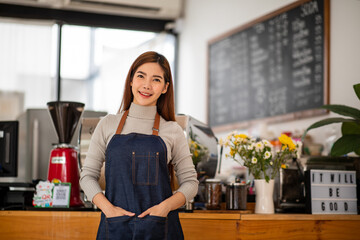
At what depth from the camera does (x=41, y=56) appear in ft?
18.2

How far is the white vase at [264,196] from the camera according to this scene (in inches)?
89.1

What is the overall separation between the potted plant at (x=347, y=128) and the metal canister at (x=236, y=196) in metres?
0.45

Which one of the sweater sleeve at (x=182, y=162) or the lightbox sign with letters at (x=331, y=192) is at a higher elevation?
the sweater sleeve at (x=182, y=162)

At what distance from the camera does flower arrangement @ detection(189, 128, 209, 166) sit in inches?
95.7

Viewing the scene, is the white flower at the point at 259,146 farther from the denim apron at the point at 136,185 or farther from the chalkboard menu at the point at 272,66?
the chalkboard menu at the point at 272,66

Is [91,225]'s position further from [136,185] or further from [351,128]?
[351,128]

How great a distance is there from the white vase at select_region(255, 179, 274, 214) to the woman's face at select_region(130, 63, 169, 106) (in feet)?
2.54

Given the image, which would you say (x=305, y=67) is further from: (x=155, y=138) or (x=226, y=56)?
(x=155, y=138)

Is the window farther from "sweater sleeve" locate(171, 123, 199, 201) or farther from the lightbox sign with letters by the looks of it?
"sweater sleeve" locate(171, 123, 199, 201)

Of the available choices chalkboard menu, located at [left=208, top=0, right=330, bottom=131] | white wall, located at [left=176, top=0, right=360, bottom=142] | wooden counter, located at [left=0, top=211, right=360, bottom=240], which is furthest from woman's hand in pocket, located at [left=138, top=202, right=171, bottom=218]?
chalkboard menu, located at [left=208, top=0, right=330, bottom=131]

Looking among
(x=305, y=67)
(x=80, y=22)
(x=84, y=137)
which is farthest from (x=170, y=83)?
(x=80, y=22)

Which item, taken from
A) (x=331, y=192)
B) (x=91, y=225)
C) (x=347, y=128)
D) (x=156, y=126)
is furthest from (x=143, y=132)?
(x=347, y=128)

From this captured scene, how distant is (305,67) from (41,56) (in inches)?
118

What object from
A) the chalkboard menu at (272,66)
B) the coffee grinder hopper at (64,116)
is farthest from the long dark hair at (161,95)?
the chalkboard menu at (272,66)
